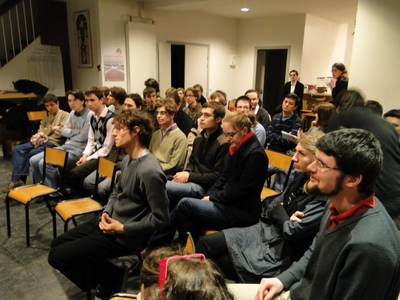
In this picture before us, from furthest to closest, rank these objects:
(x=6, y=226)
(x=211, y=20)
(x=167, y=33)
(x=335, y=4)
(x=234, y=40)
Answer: (x=234, y=40) → (x=211, y=20) → (x=167, y=33) → (x=335, y=4) → (x=6, y=226)

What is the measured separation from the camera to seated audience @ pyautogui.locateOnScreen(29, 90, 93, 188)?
3.52 m

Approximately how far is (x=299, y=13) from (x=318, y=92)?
1.83 metres

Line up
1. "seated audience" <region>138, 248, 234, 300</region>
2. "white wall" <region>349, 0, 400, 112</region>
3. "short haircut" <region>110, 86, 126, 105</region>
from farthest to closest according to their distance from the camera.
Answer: "short haircut" <region>110, 86, 126, 105</region> → "white wall" <region>349, 0, 400, 112</region> → "seated audience" <region>138, 248, 234, 300</region>

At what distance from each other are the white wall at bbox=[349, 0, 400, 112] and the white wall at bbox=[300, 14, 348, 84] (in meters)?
3.78

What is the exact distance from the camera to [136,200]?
1896 millimetres

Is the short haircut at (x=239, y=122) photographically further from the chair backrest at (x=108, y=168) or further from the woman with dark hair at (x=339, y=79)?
the woman with dark hair at (x=339, y=79)

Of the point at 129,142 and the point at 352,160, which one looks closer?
the point at 352,160

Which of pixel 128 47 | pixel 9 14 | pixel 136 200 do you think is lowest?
pixel 136 200

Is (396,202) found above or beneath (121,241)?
above

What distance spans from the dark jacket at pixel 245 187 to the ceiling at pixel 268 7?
175 inches

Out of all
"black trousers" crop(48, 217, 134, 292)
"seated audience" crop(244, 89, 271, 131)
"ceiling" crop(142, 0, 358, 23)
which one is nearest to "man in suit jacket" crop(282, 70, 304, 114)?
"ceiling" crop(142, 0, 358, 23)

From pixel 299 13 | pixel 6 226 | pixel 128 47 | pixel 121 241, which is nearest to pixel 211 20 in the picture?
pixel 299 13

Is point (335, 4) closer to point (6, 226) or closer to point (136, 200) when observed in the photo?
point (136, 200)

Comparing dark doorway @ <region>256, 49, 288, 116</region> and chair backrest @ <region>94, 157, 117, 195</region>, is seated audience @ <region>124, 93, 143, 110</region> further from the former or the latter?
dark doorway @ <region>256, 49, 288, 116</region>
